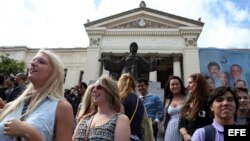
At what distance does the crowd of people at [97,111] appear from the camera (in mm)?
1870

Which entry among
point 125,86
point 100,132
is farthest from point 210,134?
point 125,86

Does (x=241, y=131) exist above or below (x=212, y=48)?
below

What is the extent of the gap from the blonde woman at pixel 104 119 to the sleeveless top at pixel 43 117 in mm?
684

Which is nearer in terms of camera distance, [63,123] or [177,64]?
[63,123]

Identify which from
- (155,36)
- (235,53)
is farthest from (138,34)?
(235,53)

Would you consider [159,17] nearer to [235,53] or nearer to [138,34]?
[138,34]

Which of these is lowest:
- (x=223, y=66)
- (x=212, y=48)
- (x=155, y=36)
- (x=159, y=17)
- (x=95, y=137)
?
(x=95, y=137)

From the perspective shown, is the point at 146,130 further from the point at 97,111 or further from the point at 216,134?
the point at 216,134

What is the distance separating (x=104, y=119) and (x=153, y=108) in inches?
97.3

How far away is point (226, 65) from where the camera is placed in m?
25.7

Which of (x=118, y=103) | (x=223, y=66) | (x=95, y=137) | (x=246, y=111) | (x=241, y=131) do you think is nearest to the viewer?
(x=241, y=131)

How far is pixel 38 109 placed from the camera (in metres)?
1.92

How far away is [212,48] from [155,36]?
22.2 feet

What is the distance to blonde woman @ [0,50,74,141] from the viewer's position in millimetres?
1710
